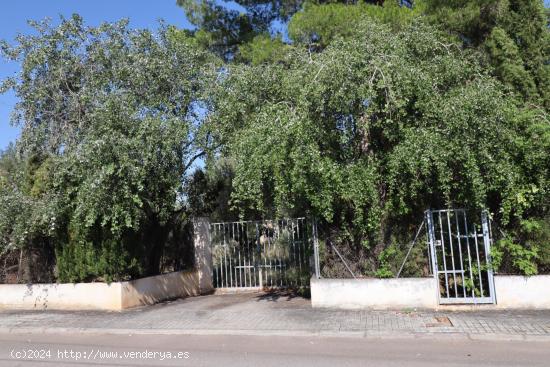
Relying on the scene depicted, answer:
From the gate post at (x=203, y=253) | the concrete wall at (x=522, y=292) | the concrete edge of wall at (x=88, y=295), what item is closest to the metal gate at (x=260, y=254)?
the gate post at (x=203, y=253)

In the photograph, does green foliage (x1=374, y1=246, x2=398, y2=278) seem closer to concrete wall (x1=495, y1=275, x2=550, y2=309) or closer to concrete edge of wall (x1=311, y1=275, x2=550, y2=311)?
concrete edge of wall (x1=311, y1=275, x2=550, y2=311)

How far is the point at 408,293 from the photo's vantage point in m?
Result: 10.5

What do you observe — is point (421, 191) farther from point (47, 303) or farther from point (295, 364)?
point (47, 303)

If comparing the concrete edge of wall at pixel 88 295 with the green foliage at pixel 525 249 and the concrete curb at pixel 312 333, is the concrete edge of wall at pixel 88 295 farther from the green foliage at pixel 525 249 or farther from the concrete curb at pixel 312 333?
the green foliage at pixel 525 249

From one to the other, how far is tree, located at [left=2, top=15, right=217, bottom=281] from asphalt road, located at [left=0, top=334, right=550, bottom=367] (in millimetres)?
3223

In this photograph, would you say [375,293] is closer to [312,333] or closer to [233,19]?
[312,333]

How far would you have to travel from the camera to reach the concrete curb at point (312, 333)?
802 cm

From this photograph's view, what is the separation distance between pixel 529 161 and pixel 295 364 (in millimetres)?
6049

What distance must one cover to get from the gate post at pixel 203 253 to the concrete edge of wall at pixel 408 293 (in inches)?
189

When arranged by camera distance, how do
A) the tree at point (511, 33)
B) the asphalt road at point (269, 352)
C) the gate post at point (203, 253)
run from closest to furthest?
the asphalt road at point (269, 352) → the tree at point (511, 33) → the gate post at point (203, 253)

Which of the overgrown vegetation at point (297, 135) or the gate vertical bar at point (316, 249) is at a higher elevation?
the overgrown vegetation at point (297, 135)

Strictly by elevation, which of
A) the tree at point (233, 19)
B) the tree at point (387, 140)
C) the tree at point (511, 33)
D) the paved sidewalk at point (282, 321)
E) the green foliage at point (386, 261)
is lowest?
the paved sidewalk at point (282, 321)

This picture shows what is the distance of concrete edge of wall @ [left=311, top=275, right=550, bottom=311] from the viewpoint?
10000 millimetres

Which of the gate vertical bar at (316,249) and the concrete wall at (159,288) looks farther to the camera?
the concrete wall at (159,288)
